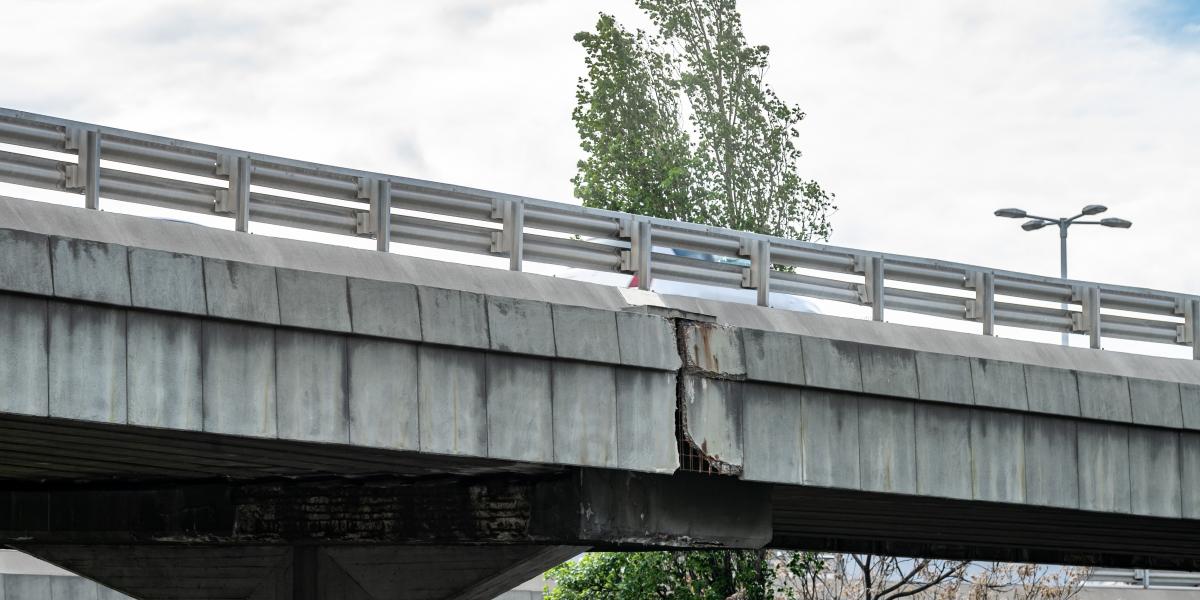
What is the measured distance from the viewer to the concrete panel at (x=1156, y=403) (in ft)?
52.3

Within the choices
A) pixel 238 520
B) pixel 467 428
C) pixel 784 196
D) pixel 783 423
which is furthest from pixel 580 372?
pixel 784 196

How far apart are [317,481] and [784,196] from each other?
1881 cm

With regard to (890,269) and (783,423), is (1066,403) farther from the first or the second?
(783,423)

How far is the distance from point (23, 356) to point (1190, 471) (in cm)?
1085

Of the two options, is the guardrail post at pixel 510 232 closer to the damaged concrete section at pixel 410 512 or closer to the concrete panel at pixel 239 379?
the damaged concrete section at pixel 410 512

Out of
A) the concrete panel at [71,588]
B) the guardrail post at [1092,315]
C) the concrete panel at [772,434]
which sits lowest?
the concrete panel at [71,588]

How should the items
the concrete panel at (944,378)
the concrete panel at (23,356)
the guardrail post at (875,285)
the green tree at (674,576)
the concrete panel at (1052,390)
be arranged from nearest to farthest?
the concrete panel at (23,356), the concrete panel at (944,378), the guardrail post at (875,285), the concrete panel at (1052,390), the green tree at (674,576)

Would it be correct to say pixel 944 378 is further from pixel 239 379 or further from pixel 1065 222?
pixel 1065 222

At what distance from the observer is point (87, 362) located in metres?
10.2

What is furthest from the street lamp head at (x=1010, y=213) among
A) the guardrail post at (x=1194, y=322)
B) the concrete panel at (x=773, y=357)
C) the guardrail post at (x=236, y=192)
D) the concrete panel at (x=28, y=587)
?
the guardrail post at (x=236, y=192)

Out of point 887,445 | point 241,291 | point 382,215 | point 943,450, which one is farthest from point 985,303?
point 241,291

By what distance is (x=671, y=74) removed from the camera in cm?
3378

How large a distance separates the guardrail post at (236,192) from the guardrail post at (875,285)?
5676 millimetres

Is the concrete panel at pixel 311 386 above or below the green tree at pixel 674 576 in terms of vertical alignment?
above
